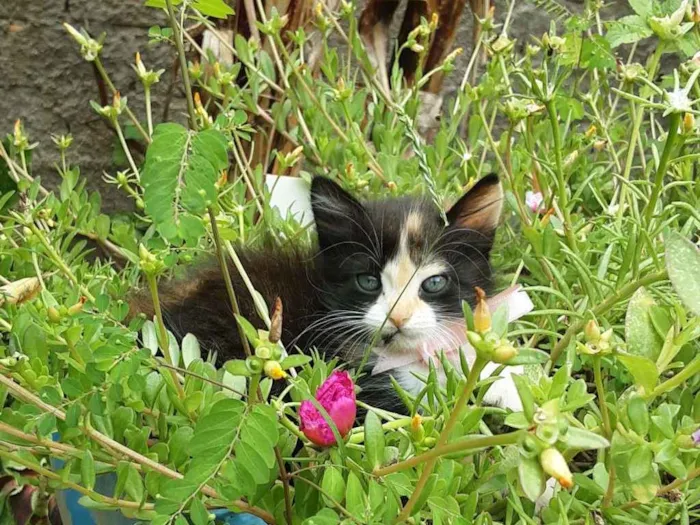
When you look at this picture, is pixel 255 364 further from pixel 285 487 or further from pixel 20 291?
pixel 20 291

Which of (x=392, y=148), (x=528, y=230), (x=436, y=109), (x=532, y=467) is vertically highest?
(x=532, y=467)

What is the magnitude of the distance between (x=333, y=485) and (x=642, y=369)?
0.17 m

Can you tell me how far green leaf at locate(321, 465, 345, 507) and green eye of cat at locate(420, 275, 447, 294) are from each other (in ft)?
1.41

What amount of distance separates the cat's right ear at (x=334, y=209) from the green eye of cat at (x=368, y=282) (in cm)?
4

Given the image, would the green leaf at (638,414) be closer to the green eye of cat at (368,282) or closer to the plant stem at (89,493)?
the plant stem at (89,493)

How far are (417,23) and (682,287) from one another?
44.0 inches

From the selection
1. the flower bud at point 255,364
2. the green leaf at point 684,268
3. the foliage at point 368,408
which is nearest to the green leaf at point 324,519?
the foliage at point 368,408

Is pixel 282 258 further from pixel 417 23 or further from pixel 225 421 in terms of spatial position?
pixel 417 23

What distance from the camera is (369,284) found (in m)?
0.88

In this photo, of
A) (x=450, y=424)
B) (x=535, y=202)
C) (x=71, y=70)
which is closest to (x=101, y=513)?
(x=450, y=424)

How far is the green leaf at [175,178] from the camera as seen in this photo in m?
0.43

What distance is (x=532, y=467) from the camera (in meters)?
0.32

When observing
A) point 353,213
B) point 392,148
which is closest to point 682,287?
point 353,213

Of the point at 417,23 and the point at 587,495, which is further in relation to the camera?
the point at 417,23
